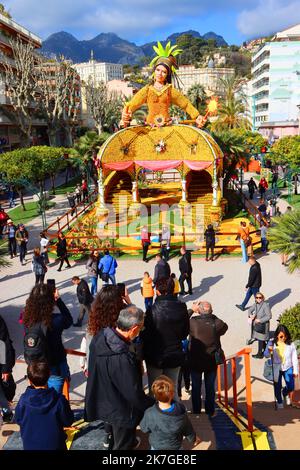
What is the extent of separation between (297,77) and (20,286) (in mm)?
67635

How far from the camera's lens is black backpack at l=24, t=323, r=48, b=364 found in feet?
16.9

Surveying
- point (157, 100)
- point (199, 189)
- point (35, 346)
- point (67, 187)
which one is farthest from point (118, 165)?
point (35, 346)

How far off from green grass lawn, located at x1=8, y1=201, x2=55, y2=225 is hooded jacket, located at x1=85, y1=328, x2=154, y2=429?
65.4 ft

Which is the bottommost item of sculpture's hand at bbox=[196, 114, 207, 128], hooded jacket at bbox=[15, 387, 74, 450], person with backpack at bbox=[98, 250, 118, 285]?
person with backpack at bbox=[98, 250, 118, 285]

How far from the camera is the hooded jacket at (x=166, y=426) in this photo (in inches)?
154

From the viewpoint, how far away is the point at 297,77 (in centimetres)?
6994

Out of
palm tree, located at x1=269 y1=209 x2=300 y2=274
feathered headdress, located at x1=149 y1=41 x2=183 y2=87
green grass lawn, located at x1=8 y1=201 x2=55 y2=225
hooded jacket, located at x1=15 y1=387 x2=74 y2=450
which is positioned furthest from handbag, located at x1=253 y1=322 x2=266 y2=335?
green grass lawn, located at x1=8 y1=201 x2=55 y2=225

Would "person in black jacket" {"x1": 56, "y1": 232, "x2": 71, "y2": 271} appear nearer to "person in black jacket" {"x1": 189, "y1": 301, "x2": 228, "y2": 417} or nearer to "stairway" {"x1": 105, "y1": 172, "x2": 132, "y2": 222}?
"stairway" {"x1": 105, "y1": 172, "x2": 132, "y2": 222}

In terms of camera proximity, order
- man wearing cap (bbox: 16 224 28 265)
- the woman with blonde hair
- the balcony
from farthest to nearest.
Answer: the balcony < man wearing cap (bbox: 16 224 28 265) < the woman with blonde hair

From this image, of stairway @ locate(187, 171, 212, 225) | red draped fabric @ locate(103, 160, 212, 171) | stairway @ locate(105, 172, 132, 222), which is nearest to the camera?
red draped fabric @ locate(103, 160, 212, 171)

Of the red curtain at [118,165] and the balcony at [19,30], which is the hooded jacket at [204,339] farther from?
the balcony at [19,30]

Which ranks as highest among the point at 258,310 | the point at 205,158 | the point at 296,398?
the point at 205,158

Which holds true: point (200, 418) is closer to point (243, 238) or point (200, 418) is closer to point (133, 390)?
point (133, 390)

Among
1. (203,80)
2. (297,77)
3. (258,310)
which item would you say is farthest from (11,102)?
(203,80)
